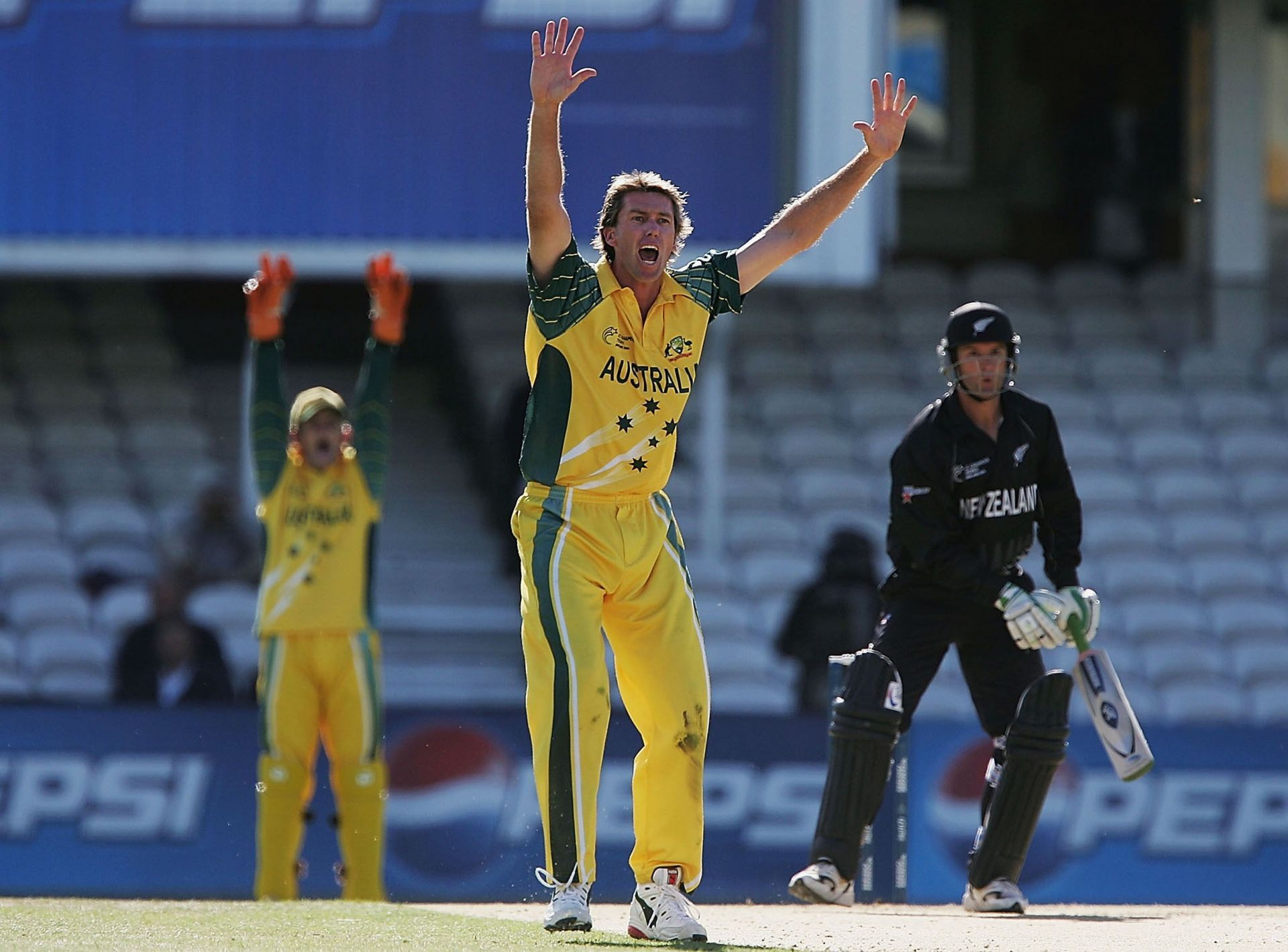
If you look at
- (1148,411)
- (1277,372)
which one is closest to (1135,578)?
(1148,411)

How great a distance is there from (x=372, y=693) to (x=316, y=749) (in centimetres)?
35

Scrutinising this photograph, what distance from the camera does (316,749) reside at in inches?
349

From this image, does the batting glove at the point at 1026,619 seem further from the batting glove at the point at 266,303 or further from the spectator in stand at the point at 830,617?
the spectator in stand at the point at 830,617

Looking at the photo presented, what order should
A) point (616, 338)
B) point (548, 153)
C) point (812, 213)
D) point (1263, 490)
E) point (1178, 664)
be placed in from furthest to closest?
point (1263, 490) < point (1178, 664) < point (812, 213) < point (616, 338) < point (548, 153)

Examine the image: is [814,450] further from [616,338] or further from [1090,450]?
[616,338]

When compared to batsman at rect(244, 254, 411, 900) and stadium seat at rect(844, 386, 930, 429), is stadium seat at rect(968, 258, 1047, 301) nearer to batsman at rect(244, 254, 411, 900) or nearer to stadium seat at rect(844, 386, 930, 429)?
stadium seat at rect(844, 386, 930, 429)

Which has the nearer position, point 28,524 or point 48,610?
point 48,610

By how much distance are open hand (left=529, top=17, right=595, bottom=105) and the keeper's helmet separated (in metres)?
1.69

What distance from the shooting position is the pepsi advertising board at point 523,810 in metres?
9.82

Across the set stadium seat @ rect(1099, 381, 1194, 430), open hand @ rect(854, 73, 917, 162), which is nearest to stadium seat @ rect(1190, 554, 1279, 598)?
stadium seat @ rect(1099, 381, 1194, 430)

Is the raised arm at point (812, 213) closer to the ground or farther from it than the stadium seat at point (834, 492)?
farther from it

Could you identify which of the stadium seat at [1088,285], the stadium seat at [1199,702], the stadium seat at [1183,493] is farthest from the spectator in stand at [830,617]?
the stadium seat at [1088,285]

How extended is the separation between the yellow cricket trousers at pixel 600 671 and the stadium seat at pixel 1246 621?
25.5ft

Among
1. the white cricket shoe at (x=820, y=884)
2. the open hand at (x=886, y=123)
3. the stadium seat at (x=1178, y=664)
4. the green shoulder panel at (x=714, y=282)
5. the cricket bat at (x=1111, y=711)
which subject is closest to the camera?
the green shoulder panel at (x=714, y=282)
